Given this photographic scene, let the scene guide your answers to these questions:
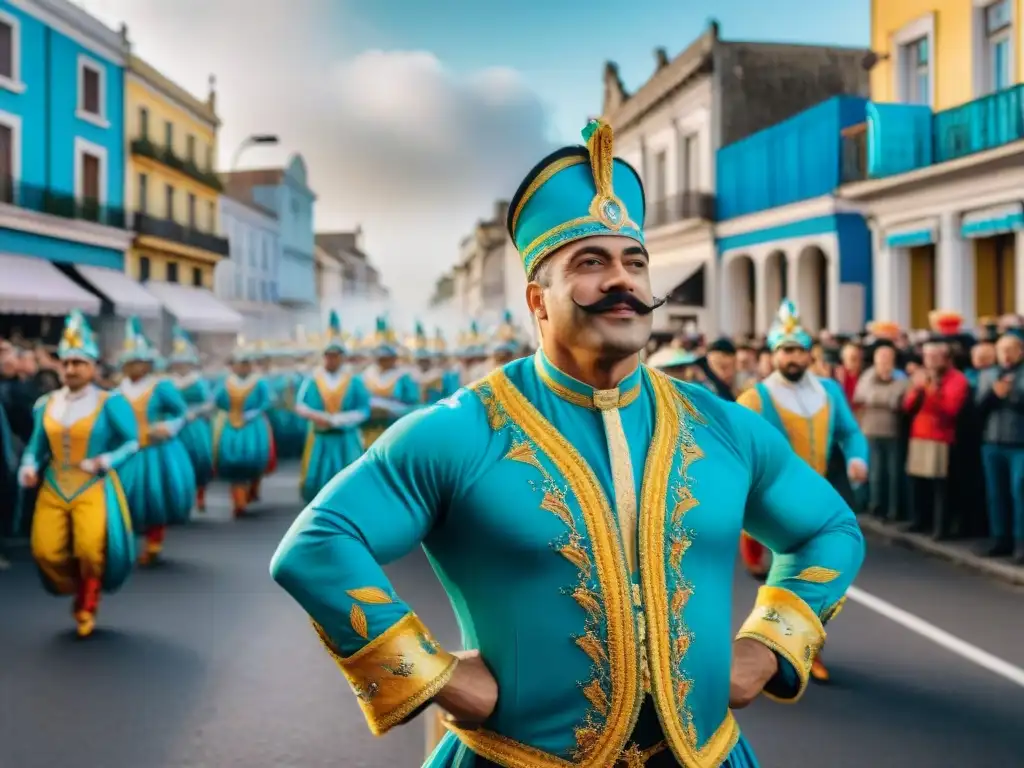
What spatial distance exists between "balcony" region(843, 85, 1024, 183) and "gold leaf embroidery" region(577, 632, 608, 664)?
53.8 ft

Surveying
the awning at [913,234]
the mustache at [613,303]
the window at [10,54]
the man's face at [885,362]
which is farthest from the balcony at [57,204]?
the mustache at [613,303]

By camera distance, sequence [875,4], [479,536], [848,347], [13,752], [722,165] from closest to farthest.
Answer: [479,536]
[13,752]
[848,347]
[875,4]
[722,165]

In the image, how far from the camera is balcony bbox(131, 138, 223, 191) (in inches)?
1379

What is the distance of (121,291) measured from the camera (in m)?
32.1

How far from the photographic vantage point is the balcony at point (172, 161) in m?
35.0

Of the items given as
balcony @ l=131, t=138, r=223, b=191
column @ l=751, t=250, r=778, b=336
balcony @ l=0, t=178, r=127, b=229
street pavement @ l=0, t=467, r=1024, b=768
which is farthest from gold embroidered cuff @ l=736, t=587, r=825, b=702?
balcony @ l=131, t=138, r=223, b=191

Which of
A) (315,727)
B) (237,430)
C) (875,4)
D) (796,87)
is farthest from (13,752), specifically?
(796,87)

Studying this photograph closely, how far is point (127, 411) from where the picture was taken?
7941 mm

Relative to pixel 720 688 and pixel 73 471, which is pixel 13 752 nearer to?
pixel 73 471

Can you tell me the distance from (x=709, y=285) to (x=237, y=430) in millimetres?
17895

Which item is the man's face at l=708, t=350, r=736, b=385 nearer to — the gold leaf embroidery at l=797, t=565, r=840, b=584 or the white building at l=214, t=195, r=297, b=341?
the gold leaf embroidery at l=797, t=565, r=840, b=584

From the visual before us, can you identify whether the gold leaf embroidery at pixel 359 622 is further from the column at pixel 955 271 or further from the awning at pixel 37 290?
the awning at pixel 37 290

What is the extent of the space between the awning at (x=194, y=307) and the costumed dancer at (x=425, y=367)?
16593mm

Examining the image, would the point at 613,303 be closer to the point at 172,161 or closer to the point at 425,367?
the point at 425,367
